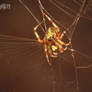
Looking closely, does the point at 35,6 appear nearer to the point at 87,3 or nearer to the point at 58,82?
the point at 87,3

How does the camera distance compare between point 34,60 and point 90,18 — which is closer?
point 90,18

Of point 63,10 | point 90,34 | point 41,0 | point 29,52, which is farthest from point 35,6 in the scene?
point 90,34

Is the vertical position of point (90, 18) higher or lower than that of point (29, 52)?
higher

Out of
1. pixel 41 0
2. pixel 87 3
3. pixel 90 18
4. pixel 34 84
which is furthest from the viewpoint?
pixel 34 84

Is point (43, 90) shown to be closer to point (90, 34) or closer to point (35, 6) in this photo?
point (90, 34)

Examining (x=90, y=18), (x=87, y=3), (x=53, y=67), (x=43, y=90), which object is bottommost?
(x=43, y=90)

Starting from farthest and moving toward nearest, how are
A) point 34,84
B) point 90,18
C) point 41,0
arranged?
point 34,84 < point 41,0 < point 90,18
